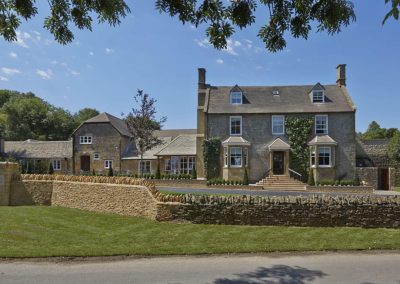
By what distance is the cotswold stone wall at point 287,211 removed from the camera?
12914 mm

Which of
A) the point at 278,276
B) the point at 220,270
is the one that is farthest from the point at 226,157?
the point at 278,276

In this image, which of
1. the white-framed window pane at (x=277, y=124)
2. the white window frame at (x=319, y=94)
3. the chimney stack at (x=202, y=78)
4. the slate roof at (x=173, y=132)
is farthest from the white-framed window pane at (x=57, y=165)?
the white window frame at (x=319, y=94)

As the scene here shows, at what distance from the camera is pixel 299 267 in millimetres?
7879

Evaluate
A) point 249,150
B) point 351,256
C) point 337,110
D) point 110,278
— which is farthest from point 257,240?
point 337,110

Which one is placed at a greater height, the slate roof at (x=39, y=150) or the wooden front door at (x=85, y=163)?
the slate roof at (x=39, y=150)

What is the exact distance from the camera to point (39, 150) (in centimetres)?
4781

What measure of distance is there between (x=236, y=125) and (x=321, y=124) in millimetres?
8473

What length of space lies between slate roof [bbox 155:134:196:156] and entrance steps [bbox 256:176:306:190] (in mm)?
9498

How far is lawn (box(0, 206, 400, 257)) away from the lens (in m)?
9.13

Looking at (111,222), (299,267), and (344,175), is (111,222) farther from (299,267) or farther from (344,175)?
(344,175)

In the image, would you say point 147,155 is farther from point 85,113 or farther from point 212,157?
point 85,113

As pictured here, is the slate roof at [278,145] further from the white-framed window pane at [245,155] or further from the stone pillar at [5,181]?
the stone pillar at [5,181]

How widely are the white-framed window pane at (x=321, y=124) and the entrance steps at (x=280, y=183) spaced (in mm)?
5737

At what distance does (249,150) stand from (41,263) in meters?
27.9
